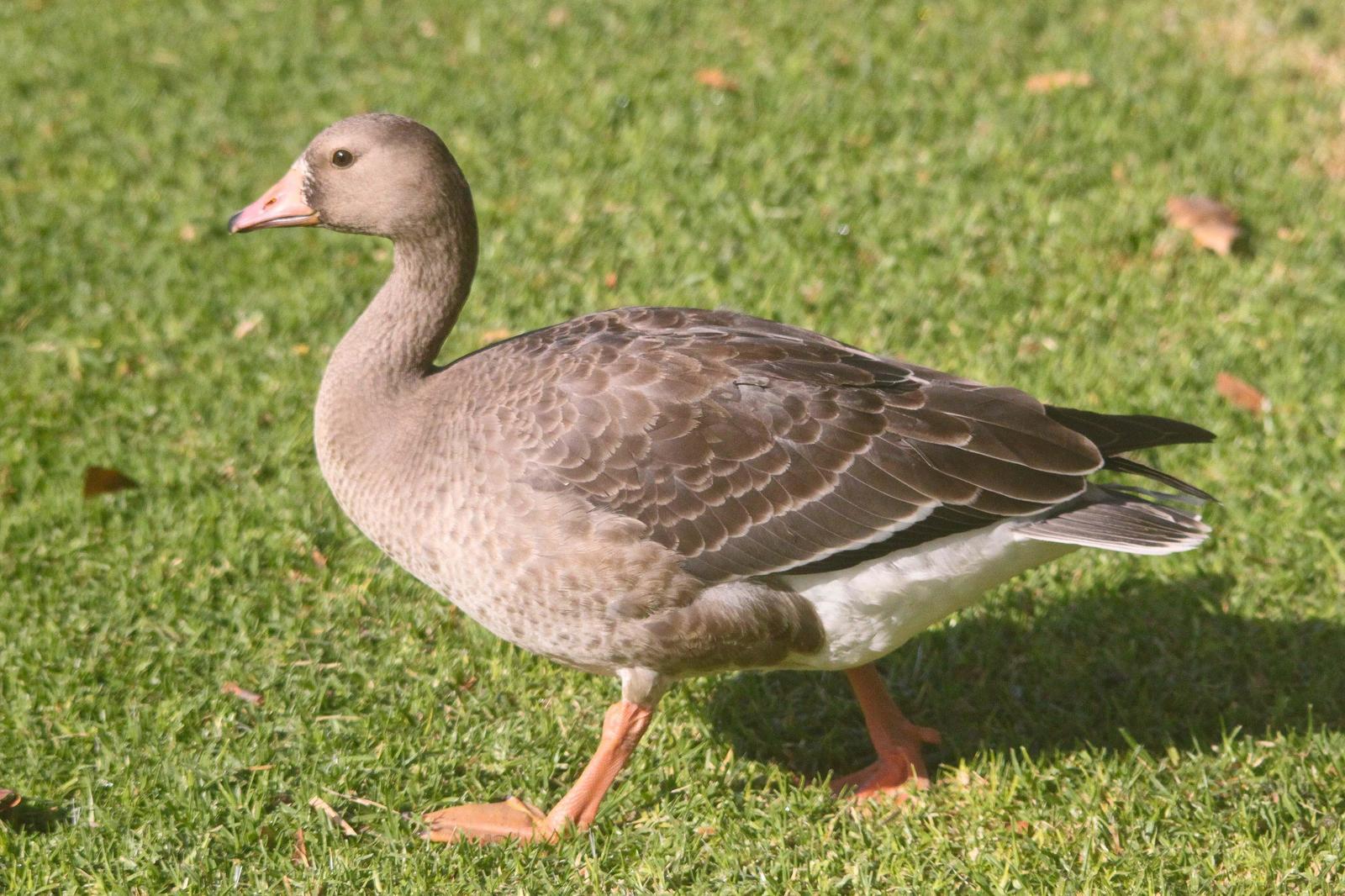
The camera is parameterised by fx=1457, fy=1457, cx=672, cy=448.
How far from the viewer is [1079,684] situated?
191 inches

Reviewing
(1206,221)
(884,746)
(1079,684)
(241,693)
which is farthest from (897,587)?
(1206,221)

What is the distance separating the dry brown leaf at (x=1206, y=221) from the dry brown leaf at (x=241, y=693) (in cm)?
466

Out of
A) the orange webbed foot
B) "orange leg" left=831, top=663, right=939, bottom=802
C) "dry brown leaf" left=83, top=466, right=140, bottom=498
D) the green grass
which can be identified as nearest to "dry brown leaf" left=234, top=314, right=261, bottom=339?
the green grass

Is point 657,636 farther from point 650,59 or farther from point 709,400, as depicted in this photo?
point 650,59

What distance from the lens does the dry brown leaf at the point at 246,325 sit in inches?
253

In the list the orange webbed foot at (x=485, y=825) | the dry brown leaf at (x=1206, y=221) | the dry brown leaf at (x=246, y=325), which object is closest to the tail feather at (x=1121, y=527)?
the orange webbed foot at (x=485, y=825)

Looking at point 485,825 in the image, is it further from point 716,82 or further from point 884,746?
point 716,82

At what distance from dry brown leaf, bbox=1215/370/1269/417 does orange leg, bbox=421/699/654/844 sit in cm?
301

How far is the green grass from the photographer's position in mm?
4195

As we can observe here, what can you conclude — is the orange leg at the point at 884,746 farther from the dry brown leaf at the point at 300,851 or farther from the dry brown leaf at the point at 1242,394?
the dry brown leaf at the point at 1242,394

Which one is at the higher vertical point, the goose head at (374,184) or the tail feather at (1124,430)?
the goose head at (374,184)

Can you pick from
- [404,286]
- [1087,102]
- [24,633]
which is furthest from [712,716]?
[1087,102]

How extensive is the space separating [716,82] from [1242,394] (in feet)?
11.2

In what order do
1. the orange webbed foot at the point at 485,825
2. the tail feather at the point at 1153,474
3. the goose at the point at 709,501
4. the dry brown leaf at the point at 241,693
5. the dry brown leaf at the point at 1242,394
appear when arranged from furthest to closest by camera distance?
the dry brown leaf at the point at 1242,394
the dry brown leaf at the point at 241,693
the tail feather at the point at 1153,474
the orange webbed foot at the point at 485,825
the goose at the point at 709,501
